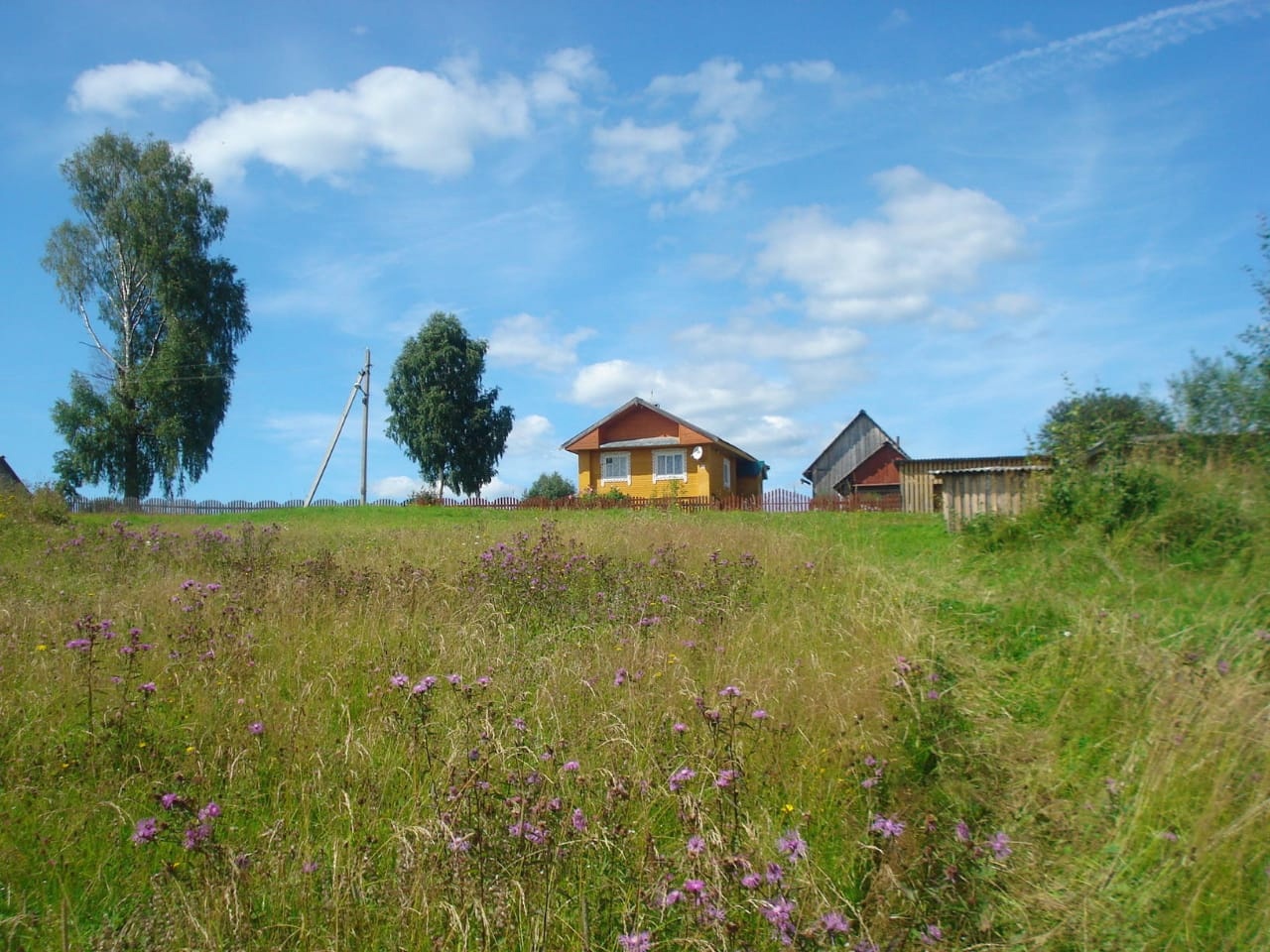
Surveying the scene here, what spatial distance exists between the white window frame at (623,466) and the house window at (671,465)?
4.11ft

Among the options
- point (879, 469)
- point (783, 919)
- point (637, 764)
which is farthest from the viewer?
point (879, 469)

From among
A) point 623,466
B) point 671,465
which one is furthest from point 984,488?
point 623,466

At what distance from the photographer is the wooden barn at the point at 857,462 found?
135 feet

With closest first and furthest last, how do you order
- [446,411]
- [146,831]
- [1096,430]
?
[146,831] → [1096,430] → [446,411]

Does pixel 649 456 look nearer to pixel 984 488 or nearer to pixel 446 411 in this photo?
pixel 446 411

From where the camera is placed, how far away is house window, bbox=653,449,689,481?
33.8 metres

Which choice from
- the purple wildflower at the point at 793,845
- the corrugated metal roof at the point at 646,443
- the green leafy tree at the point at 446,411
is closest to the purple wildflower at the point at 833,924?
the purple wildflower at the point at 793,845

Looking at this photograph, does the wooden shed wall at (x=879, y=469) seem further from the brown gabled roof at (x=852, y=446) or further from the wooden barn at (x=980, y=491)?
the wooden barn at (x=980, y=491)

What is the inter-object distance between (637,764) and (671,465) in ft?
100

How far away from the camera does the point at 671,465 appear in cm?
3403

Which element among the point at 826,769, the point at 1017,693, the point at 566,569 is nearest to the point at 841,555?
the point at 566,569

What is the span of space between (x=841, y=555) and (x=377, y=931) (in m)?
7.42

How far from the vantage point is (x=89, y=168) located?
2900 cm

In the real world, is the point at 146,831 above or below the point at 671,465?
below
